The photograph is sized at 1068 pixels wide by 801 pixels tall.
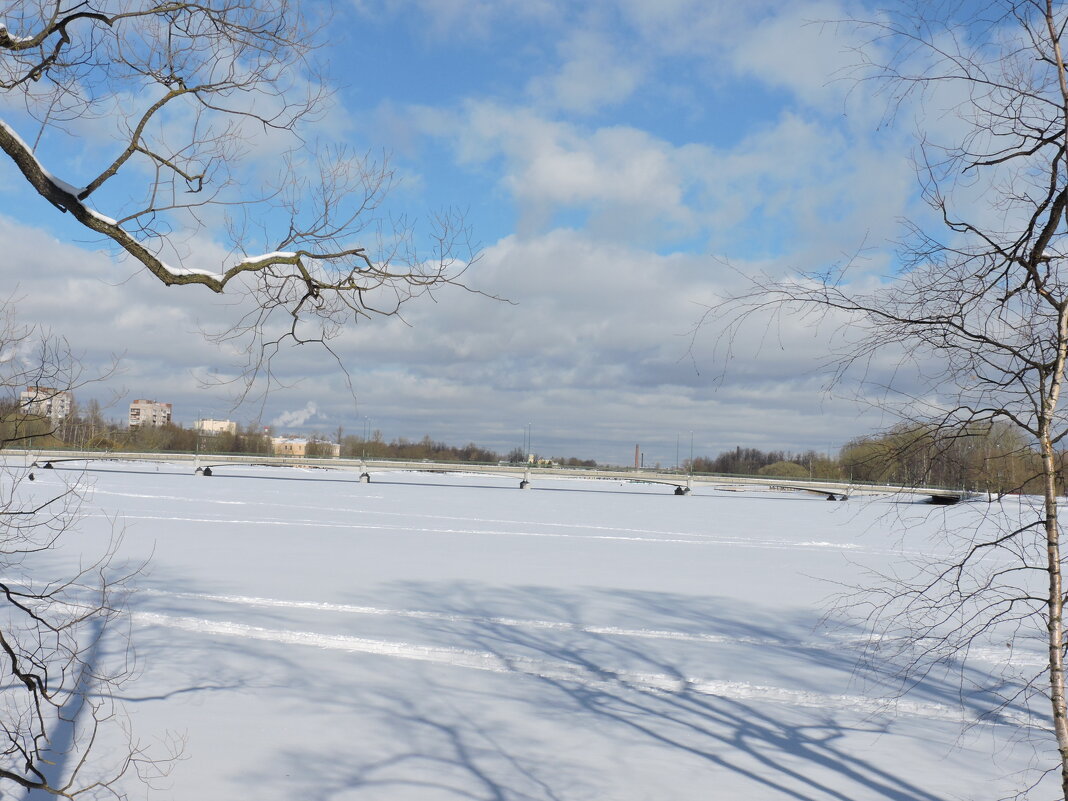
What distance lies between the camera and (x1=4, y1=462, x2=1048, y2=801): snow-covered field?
9.61 metres

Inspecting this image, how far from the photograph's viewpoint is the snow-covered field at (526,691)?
9.61 meters

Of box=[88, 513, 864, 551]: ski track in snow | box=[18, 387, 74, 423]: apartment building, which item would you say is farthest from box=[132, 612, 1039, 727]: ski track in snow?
box=[88, 513, 864, 551]: ski track in snow

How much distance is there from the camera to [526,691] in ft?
42.4

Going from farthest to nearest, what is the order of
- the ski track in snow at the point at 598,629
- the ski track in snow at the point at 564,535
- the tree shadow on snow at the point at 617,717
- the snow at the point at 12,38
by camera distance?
the ski track in snow at the point at 564,535, the ski track in snow at the point at 598,629, the tree shadow on snow at the point at 617,717, the snow at the point at 12,38

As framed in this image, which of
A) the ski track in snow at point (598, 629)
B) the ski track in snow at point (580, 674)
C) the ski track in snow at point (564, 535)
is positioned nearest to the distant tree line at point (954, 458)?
the ski track in snow at point (580, 674)

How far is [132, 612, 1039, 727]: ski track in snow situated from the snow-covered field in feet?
0.21

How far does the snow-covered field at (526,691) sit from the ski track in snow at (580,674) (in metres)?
0.06

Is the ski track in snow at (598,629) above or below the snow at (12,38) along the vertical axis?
below

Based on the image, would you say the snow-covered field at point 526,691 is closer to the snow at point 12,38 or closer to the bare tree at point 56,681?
the bare tree at point 56,681

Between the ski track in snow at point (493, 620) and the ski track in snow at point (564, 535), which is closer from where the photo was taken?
the ski track in snow at point (493, 620)

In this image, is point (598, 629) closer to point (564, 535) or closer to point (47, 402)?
point (47, 402)

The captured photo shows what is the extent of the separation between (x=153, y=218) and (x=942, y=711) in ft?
43.3

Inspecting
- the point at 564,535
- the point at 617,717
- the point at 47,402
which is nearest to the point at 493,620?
the point at 617,717

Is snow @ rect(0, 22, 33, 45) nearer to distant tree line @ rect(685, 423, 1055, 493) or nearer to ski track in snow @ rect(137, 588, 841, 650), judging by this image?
distant tree line @ rect(685, 423, 1055, 493)
